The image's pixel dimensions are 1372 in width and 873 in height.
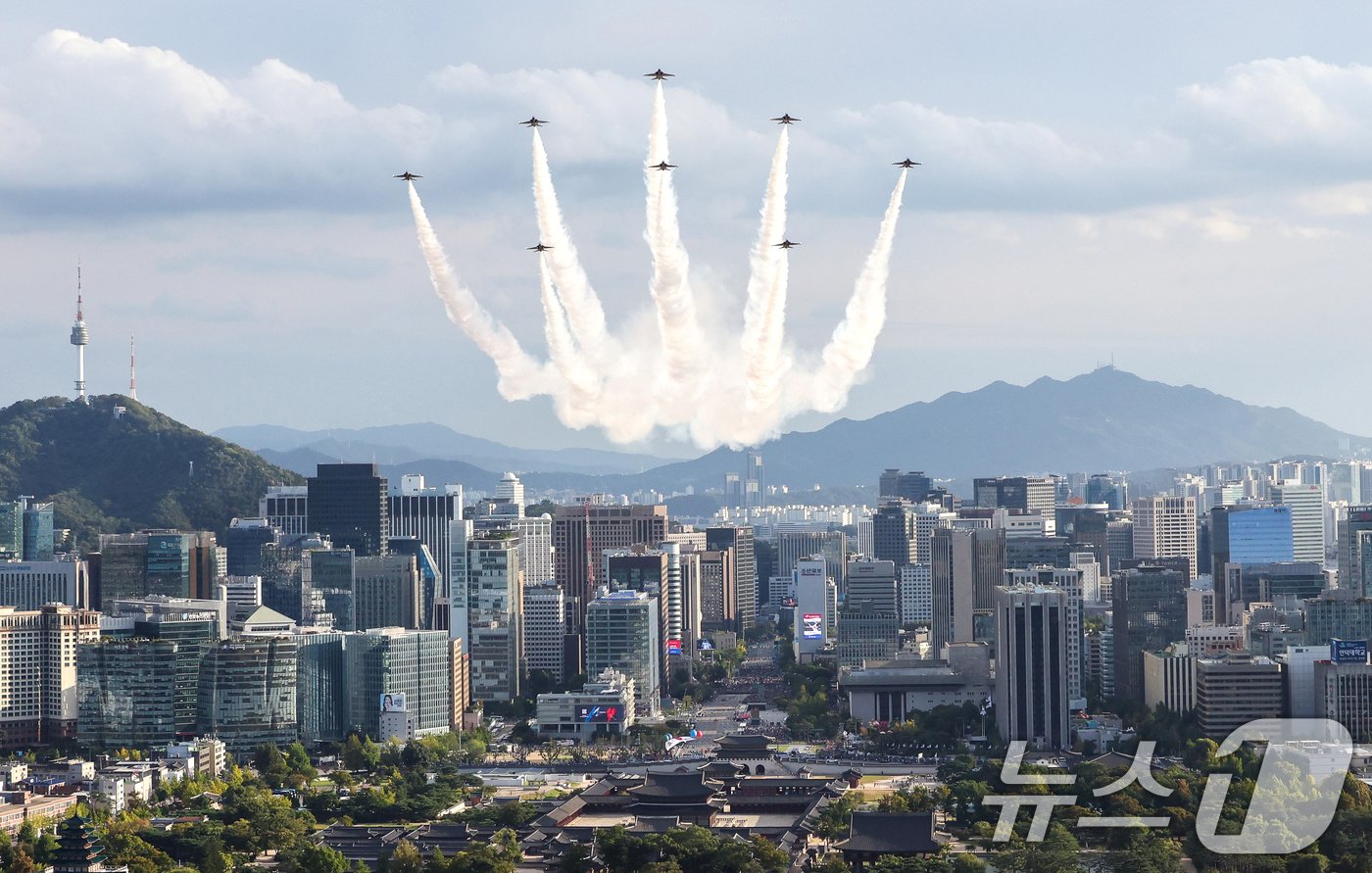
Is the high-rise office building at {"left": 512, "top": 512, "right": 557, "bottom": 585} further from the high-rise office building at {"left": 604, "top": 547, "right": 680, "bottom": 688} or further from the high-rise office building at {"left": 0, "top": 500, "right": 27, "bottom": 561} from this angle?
Answer: the high-rise office building at {"left": 604, "top": 547, "right": 680, "bottom": 688}

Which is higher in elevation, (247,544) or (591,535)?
(591,535)

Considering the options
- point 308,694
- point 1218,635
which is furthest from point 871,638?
point 308,694

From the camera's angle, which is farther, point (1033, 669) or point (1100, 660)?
point (1100, 660)

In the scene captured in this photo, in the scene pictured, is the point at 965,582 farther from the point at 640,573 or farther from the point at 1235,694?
the point at 1235,694

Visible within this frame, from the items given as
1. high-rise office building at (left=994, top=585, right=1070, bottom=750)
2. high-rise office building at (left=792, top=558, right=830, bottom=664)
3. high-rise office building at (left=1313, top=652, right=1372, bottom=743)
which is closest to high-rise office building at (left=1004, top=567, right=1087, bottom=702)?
high-rise office building at (left=994, top=585, right=1070, bottom=750)

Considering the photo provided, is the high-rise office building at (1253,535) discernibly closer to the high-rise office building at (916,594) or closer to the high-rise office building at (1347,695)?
the high-rise office building at (916,594)

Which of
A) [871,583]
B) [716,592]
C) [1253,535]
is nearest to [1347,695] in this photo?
[871,583]

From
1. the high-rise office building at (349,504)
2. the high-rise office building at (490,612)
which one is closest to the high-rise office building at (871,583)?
the high-rise office building at (490,612)
